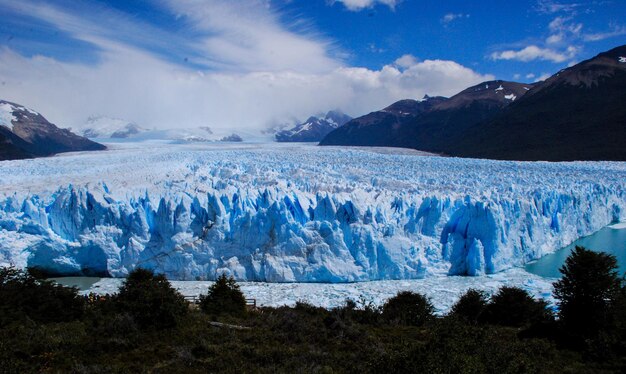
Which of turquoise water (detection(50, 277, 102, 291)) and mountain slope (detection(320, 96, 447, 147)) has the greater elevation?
mountain slope (detection(320, 96, 447, 147))

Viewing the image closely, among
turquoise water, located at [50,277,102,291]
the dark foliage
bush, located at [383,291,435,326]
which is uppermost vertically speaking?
the dark foliage

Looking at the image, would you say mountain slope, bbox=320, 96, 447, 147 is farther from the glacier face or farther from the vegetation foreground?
the vegetation foreground

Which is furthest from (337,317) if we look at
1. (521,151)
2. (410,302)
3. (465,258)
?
(521,151)

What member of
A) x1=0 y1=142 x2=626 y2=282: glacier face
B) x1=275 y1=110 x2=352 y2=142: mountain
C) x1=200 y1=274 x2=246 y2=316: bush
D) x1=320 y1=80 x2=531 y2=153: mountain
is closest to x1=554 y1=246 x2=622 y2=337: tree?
x1=0 y1=142 x2=626 y2=282: glacier face

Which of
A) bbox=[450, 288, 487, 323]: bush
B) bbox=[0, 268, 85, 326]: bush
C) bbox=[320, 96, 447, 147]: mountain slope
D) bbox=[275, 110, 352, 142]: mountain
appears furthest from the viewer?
bbox=[275, 110, 352, 142]: mountain

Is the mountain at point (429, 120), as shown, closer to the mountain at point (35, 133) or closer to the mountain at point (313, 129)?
the mountain at point (313, 129)

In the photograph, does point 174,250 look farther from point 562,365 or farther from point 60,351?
point 562,365

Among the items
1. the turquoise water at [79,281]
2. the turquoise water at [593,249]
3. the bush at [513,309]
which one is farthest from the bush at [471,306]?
the turquoise water at [79,281]
